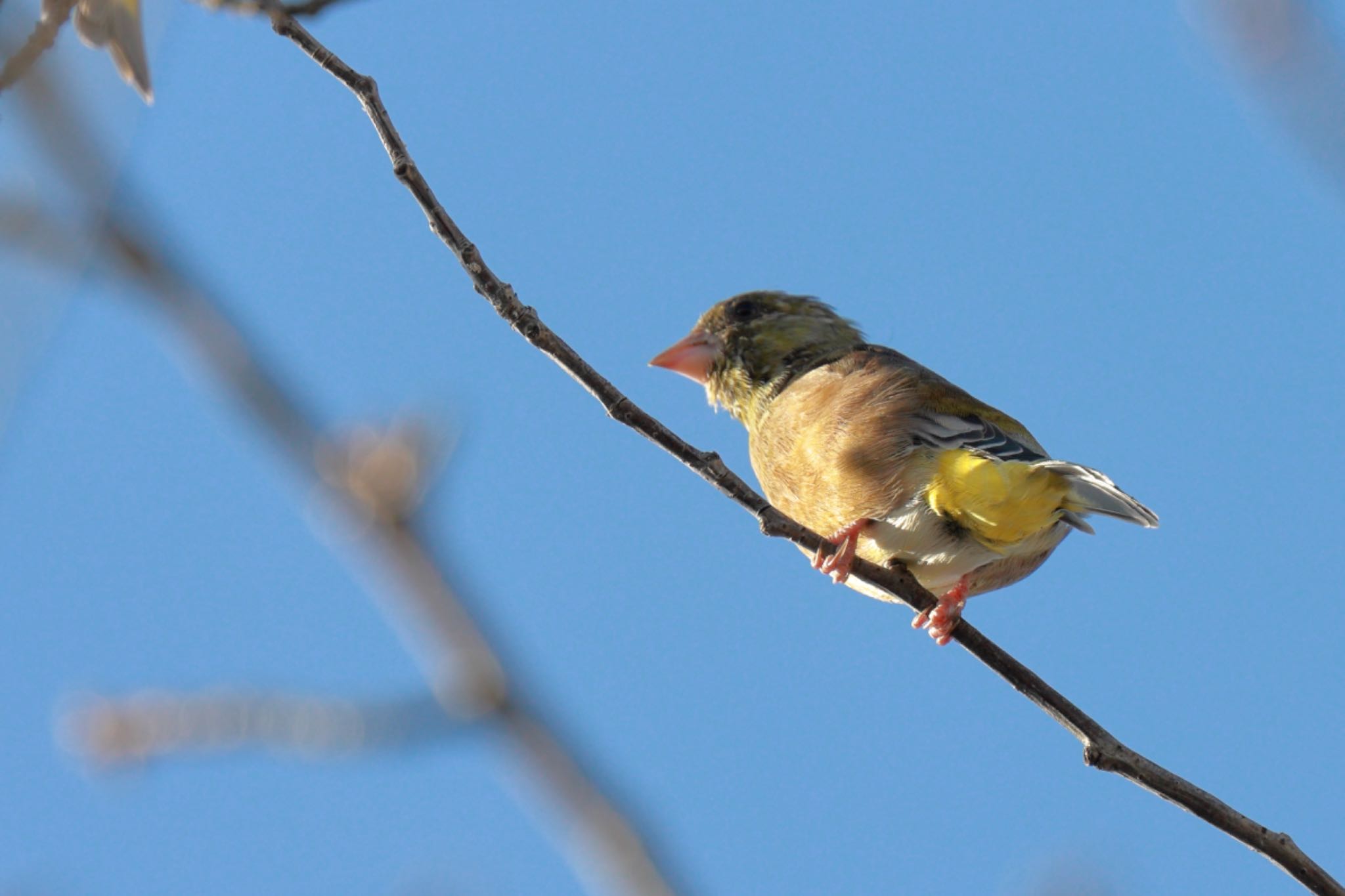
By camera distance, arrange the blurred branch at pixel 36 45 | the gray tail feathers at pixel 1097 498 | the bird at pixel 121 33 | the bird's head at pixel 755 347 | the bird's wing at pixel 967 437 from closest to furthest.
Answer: the blurred branch at pixel 36 45 → the bird at pixel 121 33 → the gray tail feathers at pixel 1097 498 → the bird's wing at pixel 967 437 → the bird's head at pixel 755 347

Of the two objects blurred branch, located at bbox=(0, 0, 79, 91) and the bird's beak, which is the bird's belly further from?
blurred branch, located at bbox=(0, 0, 79, 91)

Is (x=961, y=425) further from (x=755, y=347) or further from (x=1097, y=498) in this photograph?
(x=755, y=347)

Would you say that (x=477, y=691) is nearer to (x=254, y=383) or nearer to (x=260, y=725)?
(x=260, y=725)

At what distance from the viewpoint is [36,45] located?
2.15 metres

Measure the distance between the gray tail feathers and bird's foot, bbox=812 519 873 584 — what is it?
617mm

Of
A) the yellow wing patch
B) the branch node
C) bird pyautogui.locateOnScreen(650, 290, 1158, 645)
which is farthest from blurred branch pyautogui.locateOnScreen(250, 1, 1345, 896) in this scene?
the yellow wing patch

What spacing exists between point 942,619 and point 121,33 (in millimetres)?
2727

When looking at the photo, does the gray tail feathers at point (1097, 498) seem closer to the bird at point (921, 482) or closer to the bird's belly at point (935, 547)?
the bird at point (921, 482)

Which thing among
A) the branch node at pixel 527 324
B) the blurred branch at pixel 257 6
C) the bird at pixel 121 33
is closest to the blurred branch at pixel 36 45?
the blurred branch at pixel 257 6

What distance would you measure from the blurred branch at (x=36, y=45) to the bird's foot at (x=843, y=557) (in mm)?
2269

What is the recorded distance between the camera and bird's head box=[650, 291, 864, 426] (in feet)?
18.8

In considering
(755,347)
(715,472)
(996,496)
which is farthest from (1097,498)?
(755,347)

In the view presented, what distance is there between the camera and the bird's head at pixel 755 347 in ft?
18.8

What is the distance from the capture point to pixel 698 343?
6.05 metres
